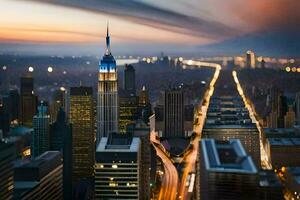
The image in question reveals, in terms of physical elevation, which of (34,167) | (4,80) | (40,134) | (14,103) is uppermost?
(4,80)

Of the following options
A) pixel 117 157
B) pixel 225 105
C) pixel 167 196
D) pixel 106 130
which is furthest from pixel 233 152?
pixel 225 105

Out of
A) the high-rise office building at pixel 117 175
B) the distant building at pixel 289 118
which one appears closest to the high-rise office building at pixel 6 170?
the high-rise office building at pixel 117 175

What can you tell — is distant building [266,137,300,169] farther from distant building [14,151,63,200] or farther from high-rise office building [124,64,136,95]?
distant building [14,151,63,200]

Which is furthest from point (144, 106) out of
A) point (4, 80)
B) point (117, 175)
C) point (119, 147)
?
point (117, 175)

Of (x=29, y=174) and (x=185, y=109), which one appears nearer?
(x=29, y=174)

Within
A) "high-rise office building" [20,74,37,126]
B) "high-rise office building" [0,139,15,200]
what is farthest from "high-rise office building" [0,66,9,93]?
"high-rise office building" [0,139,15,200]

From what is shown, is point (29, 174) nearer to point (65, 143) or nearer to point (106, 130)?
point (65, 143)

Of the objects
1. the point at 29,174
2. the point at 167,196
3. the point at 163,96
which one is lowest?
the point at 167,196

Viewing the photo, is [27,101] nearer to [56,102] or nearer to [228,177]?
[56,102]

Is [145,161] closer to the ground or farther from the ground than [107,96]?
closer to the ground
